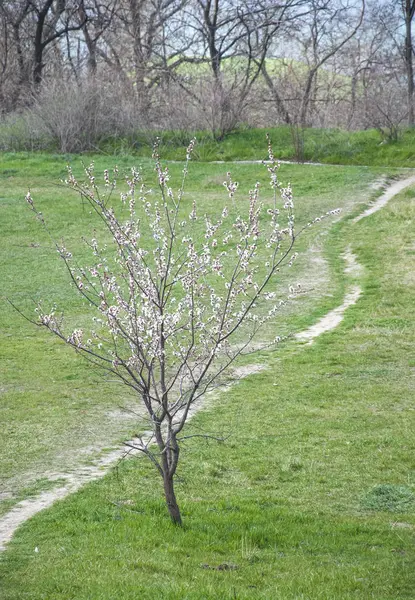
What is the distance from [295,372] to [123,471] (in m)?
5.00

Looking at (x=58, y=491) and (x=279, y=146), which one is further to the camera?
(x=279, y=146)

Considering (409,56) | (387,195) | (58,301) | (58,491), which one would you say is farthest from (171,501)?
(409,56)

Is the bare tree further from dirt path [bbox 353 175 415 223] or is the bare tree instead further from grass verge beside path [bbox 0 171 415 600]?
grass verge beside path [bbox 0 171 415 600]

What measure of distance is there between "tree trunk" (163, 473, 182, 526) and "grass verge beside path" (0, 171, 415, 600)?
11 centimetres

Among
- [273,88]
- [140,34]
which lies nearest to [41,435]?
[273,88]

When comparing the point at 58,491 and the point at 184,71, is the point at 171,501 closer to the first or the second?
the point at 58,491

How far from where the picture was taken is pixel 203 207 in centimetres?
2688

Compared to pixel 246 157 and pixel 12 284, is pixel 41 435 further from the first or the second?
pixel 246 157

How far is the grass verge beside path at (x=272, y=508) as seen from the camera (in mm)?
6285

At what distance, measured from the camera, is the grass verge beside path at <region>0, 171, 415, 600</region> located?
247 inches

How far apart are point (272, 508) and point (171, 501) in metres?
1.30

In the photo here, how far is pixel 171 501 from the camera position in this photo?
7.61 meters

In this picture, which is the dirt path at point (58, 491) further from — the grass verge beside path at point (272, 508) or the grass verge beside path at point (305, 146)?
the grass verge beside path at point (305, 146)

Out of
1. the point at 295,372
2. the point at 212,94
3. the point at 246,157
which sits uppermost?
the point at 212,94
